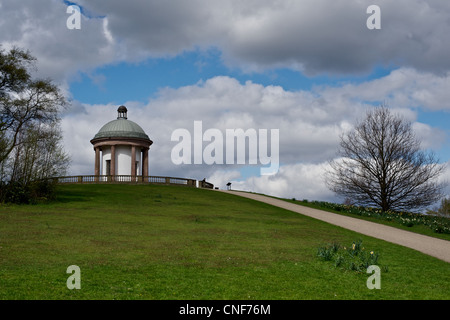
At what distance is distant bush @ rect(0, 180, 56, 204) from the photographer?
29.4 metres

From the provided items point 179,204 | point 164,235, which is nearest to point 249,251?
point 164,235

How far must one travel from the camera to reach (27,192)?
29.7 meters

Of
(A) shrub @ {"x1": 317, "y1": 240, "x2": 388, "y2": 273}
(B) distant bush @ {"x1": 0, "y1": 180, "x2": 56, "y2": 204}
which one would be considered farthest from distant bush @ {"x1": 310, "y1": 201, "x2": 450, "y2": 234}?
(B) distant bush @ {"x1": 0, "y1": 180, "x2": 56, "y2": 204}

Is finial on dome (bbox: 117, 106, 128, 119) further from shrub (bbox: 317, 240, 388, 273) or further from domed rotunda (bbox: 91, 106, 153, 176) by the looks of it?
shrub (bbox: 317, 240, 388, 273)

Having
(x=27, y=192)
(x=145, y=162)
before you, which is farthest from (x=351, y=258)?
(x=145, y=162)

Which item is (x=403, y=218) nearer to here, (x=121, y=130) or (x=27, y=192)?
(x=27, y=192)

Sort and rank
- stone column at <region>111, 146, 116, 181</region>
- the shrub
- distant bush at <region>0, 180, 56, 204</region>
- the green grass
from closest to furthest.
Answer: the green grass, the shrub, distant bush at <region>0, 180, 56, 204</region>, stone column at <region>111, 146, 116, 181</region>

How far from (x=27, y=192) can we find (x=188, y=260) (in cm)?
2055

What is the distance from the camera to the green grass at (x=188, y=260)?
9914mm

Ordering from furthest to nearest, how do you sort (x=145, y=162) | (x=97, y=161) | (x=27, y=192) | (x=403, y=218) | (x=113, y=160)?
(x=145, y=162) → (x=97, y=161) → (x=113, y=160) → (x=403, y=218) → (x=27, y=192)

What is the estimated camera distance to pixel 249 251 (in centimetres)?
1495

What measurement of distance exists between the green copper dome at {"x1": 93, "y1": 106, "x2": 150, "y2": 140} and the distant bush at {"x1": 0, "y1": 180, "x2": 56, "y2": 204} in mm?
20361

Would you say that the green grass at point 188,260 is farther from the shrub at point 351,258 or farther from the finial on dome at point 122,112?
the finial on dome at point 122,112
